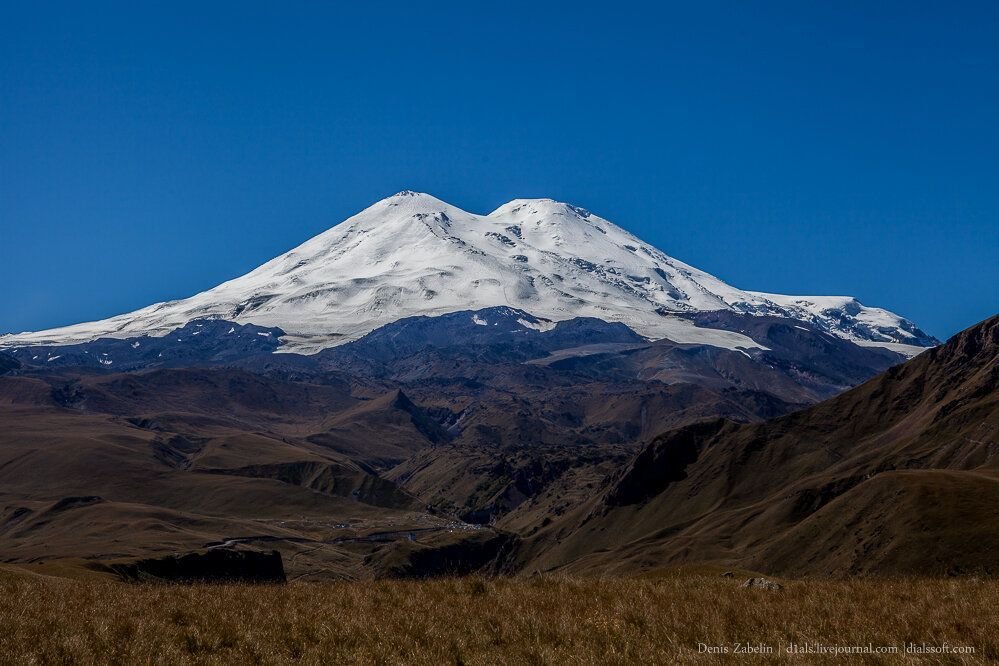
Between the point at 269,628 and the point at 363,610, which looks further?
the point at 363,610

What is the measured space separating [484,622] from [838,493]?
13658 centimetres

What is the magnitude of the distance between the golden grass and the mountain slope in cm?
6269

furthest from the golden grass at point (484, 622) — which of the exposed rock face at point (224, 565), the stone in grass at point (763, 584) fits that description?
the exposed rock face at point (224, 565)

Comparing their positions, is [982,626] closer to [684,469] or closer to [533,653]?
[533,653]

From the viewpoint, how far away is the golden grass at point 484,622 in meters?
14.4

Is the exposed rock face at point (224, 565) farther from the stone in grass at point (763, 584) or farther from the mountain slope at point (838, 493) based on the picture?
the stone in grass at point (763, 584)

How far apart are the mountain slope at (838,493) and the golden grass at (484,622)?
2468 inches

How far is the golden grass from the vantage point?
47.4ft

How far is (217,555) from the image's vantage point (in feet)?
411

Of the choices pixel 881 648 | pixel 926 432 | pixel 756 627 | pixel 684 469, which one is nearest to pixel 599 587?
pixel 756 627

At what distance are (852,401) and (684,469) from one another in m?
34.0

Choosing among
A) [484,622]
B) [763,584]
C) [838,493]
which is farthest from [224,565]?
[484,622]

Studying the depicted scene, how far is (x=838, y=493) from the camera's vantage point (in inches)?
5669

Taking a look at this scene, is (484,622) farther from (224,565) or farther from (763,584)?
(224,565)
